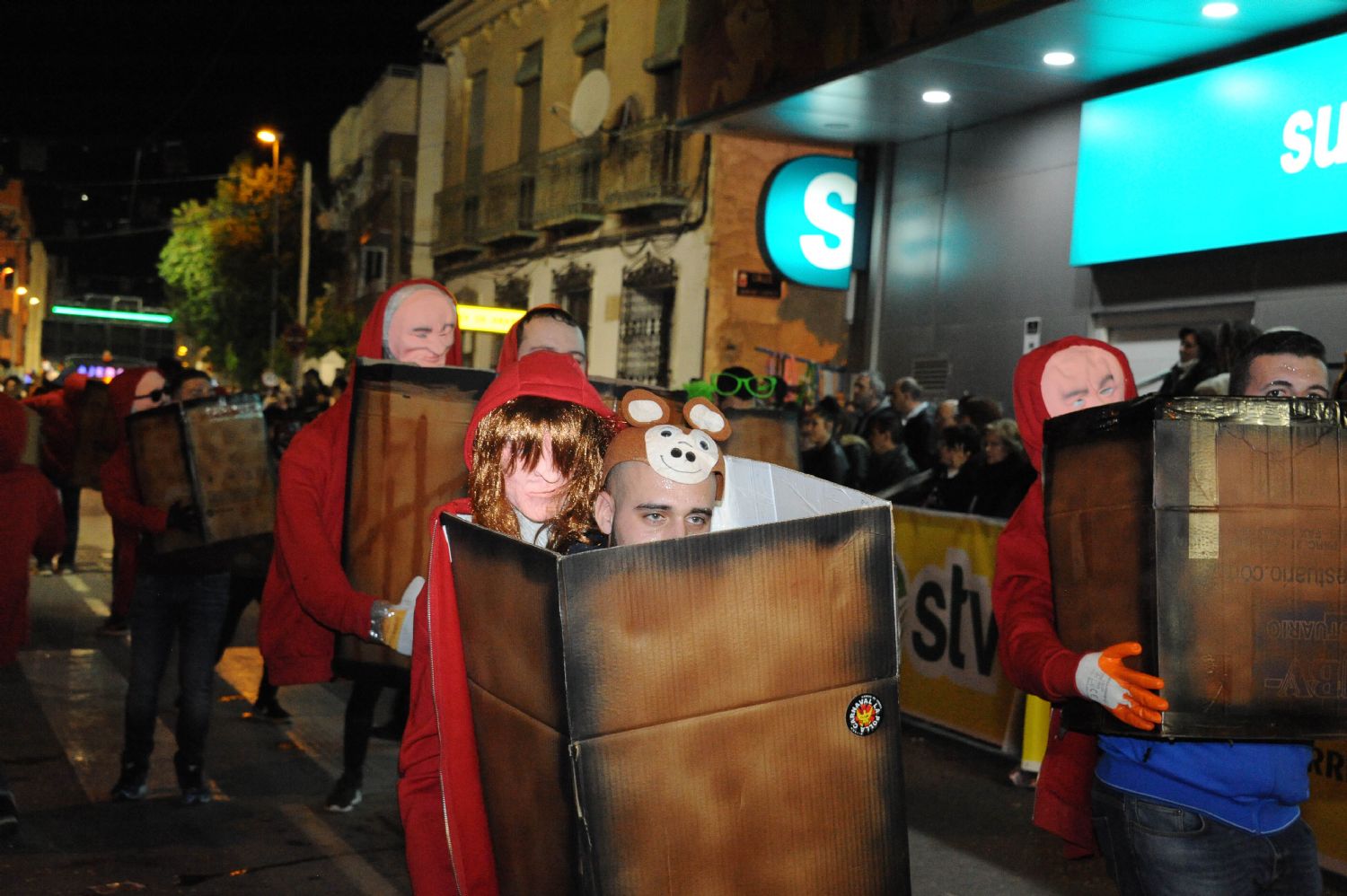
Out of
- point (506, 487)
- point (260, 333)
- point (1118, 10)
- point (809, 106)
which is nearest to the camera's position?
point (506, 487)

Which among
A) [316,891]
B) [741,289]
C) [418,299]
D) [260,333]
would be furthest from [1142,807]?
[260,333]

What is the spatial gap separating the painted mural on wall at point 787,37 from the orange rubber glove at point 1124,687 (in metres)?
8.20

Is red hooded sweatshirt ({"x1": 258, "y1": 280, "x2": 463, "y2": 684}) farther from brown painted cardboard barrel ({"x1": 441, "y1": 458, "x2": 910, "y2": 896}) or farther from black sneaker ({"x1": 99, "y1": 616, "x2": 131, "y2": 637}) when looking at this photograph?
black sneaker ({"x1": 99, "y1": 616, "x2": 131, "y2": 637})

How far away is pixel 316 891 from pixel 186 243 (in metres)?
44.2

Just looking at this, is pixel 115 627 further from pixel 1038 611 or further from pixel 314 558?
pixel 1038 611

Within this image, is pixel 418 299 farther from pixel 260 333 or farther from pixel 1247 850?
pixel 260 333

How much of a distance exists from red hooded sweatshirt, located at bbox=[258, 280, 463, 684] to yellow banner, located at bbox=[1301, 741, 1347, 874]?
3.64 m

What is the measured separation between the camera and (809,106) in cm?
1352

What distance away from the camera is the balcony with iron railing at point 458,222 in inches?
1055

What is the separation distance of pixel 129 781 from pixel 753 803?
4838 millimetres

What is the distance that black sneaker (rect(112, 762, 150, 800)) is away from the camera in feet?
19.7

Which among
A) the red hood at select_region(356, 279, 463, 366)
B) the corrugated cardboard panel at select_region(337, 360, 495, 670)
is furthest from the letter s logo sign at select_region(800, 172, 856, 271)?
the corrugated cardboard panel at select_region(337, 360, 495, 670)

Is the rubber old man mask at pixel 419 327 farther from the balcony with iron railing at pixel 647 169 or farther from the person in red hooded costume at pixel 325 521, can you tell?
the balcony with iron railing at pixel 647 169

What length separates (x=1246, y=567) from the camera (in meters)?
2.46
